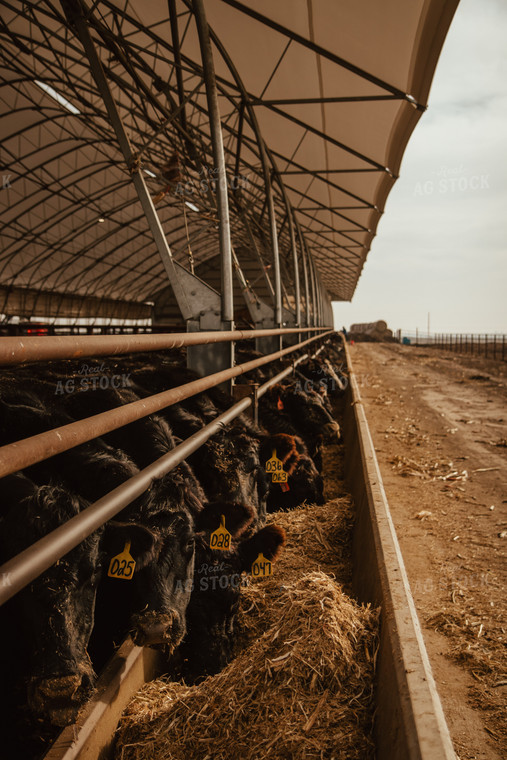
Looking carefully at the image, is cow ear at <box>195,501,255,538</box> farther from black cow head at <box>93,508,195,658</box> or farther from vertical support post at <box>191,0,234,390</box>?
vertical support post at <box>191,0,234,390</box>

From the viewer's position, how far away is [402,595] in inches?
99.1

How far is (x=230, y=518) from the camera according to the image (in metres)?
2.81

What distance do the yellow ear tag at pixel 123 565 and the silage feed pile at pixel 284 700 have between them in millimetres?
786

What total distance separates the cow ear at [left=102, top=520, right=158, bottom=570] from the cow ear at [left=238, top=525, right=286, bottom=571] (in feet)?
3.39

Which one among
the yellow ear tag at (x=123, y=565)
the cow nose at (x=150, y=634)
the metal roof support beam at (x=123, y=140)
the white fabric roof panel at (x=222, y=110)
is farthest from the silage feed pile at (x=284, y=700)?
the white fabric roof panel at (x=222, y=110)

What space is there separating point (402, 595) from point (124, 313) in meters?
43.0

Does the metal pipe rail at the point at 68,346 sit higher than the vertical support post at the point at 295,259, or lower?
lower

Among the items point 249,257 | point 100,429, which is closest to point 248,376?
point 100,429

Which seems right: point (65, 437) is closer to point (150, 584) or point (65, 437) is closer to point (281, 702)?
point (150, 584)

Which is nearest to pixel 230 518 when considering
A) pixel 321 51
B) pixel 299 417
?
pixel 299 417

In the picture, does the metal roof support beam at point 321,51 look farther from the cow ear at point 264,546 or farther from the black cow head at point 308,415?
the cow ear at point 264,546

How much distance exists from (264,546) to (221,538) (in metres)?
0.41

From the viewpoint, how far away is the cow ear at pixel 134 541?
2.17 meters

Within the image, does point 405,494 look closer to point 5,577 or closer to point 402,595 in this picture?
point 402,595
